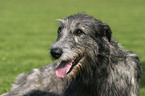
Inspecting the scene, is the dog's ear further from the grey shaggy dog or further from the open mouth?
the open mouth

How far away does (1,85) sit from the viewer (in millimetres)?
9633

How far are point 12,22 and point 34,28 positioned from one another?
438 centimetres

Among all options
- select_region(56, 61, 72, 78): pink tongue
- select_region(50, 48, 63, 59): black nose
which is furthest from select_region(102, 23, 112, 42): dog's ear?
select_region(50, 48, 63, 59): black nose

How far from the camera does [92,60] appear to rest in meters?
5.82

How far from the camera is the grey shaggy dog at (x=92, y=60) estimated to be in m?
5.76

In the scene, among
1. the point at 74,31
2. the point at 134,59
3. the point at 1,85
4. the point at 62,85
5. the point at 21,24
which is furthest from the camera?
the point at 21,24

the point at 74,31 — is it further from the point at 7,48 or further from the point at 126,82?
the point at 7,48

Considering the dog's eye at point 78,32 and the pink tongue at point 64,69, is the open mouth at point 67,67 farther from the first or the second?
the dog's eye at point 78,32

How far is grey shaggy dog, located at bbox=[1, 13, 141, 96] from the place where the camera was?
18.9 ft

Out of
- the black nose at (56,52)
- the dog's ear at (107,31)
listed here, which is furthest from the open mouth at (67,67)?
the dog's ear at (107,31)

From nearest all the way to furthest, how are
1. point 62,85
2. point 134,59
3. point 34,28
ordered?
1. point 134,59
2. point 62,85
3. point 34,28

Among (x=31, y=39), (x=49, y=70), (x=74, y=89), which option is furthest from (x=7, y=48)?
(x=74, y=89)

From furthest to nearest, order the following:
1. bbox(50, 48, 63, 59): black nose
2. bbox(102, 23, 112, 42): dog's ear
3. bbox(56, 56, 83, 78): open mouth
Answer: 1. bbox(102, 23, 112, 42): dog's ear
2. bbox(56, 56, 83, 78): open mouth
3. bbox(50, 48, 63, 59): black nose

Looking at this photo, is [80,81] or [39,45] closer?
[80,81]
